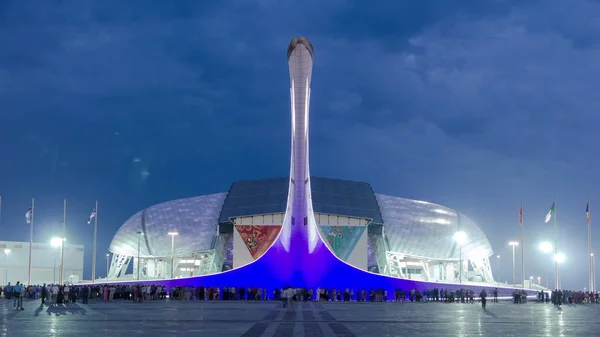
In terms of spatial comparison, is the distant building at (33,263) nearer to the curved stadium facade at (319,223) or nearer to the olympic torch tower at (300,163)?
the curved stadium facade at (319,223)

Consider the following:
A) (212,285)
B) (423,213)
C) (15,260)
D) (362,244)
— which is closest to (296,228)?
(212,285)

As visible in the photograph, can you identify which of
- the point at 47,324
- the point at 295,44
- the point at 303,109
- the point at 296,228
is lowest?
the point at 47,324

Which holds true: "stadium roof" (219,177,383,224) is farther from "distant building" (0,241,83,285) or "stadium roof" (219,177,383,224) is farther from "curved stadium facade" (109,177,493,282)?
"distant building" (0,241,83,285)

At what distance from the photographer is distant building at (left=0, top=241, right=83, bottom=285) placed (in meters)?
85.7

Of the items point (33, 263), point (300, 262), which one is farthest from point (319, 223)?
point (33, 263)

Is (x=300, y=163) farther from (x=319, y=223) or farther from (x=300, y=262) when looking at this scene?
(x=319, y=223)

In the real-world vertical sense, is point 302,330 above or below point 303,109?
below

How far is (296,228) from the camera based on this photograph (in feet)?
140

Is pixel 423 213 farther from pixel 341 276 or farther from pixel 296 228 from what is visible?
pixel 296 228

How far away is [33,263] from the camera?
87.2 m

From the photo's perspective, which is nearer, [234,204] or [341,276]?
[341,276]

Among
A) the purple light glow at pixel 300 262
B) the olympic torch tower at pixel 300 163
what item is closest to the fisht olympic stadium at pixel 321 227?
the purple light glow at pixel 300 262

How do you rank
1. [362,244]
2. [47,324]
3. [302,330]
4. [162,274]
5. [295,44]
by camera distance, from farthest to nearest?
[162,274], [362,244], [295,44], [47,324], [302,330]

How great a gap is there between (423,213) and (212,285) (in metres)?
33.5
